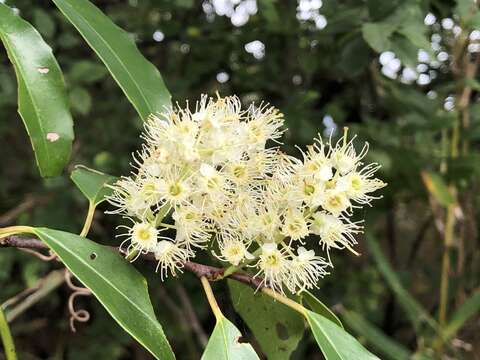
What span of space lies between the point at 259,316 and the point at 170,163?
30cm

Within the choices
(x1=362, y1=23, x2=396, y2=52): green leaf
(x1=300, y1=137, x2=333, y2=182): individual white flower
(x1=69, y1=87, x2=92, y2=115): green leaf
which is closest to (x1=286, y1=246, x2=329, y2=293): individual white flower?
(x1=300, y1=137, x2=333, y2=182): individual white flower

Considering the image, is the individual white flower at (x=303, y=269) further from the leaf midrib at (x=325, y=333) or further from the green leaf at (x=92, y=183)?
the green leaf at (x=92, y=183)

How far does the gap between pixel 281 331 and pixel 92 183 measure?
36 centimetres

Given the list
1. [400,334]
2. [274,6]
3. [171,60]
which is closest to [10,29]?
[274,6]

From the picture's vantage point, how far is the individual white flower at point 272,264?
2.53 feet

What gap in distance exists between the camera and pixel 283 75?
1.98m

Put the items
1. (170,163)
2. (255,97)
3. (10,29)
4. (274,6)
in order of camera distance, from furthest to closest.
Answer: (255,97) → (274,6) → (10,29) → (170,163)

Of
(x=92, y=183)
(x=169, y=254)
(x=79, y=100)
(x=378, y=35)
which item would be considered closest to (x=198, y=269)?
(x=169, y=254)

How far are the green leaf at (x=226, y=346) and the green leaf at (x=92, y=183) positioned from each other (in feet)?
0.93

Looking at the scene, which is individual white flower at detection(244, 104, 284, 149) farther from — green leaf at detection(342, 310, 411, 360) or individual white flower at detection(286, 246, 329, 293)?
green leaf at detection(342, 310, 411, 360)

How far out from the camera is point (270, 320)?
3.05ft

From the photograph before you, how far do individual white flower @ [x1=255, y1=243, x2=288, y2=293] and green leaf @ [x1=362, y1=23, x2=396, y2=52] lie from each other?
0.58 m

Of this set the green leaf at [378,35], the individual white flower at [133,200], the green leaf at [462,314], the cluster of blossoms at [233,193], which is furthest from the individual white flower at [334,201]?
the green leaf at [462,314]

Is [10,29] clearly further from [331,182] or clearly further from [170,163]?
[331,182]
